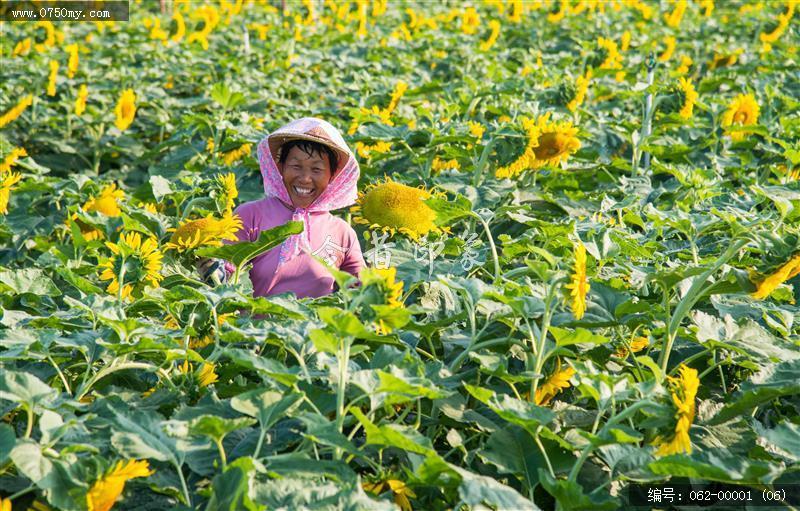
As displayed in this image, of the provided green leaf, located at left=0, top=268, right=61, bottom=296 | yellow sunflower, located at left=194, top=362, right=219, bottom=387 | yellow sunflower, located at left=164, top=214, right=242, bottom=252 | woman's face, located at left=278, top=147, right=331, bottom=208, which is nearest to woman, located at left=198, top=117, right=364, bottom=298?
woman's face, located at left=278, top=147, right=331, bottom=208

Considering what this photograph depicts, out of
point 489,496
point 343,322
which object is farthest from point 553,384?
point 343,322

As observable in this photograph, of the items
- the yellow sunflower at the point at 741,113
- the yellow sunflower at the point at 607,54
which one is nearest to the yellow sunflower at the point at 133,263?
A: the yellow sunflower at the point at 741,113

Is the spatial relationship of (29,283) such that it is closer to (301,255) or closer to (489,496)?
(301,255)

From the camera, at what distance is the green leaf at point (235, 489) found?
1.43 m

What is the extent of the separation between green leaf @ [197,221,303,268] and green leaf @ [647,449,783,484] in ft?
3.08

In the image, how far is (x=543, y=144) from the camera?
3217mm

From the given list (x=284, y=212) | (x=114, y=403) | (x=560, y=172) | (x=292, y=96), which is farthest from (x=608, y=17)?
(x=114, y=403)

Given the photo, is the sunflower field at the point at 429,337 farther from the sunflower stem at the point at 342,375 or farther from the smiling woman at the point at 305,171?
the smiling woman at the point at 305,171

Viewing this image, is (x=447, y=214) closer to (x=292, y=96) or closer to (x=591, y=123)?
(x=591, y=123)

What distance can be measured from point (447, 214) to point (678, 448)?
3.31ft

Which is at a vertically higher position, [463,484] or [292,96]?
[463,484]

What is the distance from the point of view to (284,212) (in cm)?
310

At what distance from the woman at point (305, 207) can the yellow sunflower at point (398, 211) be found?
0.19 meters

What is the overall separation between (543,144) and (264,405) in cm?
187
